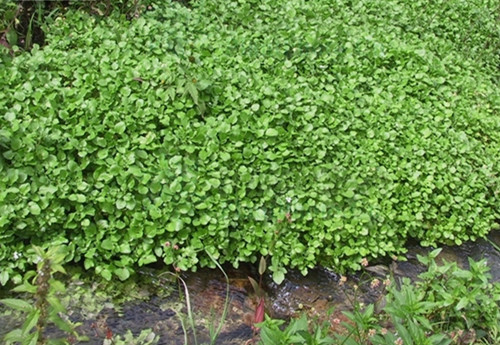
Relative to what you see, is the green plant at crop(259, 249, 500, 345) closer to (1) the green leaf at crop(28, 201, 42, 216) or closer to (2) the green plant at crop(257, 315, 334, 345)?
(2) the green plant at crop(257, 315, 334, 345)

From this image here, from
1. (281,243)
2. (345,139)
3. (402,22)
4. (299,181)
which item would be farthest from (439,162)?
(402,22)

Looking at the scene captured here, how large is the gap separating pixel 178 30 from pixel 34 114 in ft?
4.55

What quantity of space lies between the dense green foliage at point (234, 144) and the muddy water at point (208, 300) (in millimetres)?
144

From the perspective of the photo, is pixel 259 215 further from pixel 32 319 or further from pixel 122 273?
pixel 32 319

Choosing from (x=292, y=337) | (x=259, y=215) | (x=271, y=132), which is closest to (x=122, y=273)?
(x=259, y=215)

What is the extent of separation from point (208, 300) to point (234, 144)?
0.96 m

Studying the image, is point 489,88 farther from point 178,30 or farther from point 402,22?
point 178,30

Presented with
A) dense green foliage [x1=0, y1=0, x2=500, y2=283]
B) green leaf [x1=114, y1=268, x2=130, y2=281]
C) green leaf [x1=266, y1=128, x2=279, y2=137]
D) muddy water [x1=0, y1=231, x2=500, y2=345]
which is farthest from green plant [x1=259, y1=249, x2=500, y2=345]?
green leaf [x1=266, y1=128, x2=279, y2=137]

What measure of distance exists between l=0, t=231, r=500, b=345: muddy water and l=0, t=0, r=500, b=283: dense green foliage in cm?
14

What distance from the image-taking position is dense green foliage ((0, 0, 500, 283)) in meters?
3.33

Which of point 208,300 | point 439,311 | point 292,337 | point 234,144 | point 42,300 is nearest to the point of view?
point 42,300

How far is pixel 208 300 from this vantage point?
3492mm

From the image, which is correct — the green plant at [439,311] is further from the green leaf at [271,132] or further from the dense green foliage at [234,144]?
the green leaf at [271,132]

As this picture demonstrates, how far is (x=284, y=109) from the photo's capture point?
3.84m
